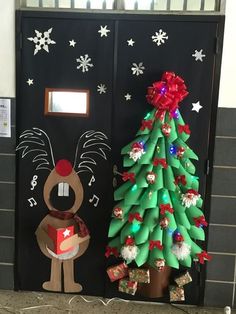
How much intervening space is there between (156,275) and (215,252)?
1.48 feet

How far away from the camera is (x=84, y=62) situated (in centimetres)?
278

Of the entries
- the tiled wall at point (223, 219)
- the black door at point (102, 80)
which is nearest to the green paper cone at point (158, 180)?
the black door at point (102, 80)

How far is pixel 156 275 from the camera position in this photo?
9.15ft

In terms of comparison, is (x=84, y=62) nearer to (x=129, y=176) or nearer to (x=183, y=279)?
(x=129, y=176)

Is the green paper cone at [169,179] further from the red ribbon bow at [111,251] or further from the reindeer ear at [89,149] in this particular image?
the red ribbon bow at [111,251]

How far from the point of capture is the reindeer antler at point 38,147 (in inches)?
114

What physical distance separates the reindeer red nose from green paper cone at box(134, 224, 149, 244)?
26.2 inches

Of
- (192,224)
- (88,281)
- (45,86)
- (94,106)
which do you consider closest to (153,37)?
(94,106)

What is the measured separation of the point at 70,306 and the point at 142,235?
31.9 inches

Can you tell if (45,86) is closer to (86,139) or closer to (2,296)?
(86,139)

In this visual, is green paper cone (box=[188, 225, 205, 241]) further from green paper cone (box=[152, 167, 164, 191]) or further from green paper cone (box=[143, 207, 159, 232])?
green paper cone (box=[152, 167, 164, 191])

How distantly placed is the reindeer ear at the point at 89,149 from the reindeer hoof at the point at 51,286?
866 mm

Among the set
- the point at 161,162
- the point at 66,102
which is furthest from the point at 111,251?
the point at 66,102

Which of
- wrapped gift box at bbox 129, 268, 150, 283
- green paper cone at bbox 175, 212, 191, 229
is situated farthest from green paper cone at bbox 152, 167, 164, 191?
wrapped gift box at bbox 129, 268, 150, 283
